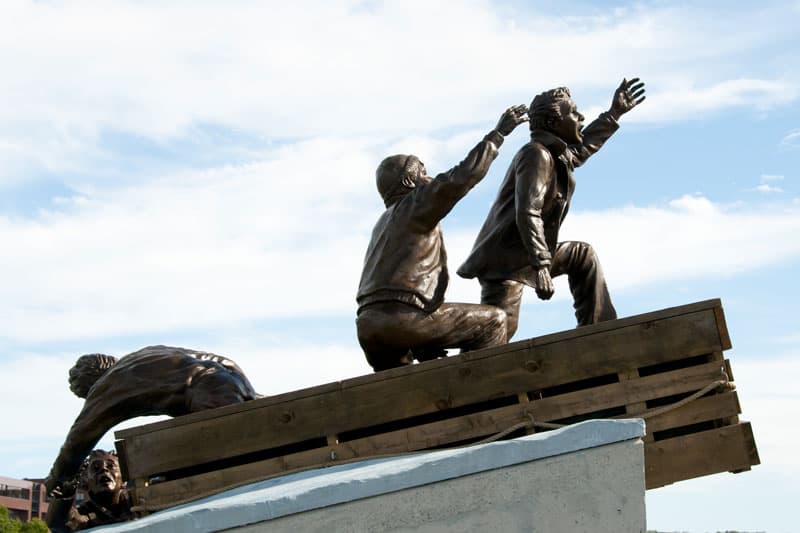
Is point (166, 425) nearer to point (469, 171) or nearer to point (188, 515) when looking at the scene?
point (188, 515)

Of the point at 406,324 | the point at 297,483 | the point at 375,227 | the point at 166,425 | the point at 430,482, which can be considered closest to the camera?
the point at 430,482

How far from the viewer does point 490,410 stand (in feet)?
23.6

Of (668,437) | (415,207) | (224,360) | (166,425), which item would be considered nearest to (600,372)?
(668,437)

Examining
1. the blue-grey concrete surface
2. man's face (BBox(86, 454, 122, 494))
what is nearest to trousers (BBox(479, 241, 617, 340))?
the blue-grey concrete surface

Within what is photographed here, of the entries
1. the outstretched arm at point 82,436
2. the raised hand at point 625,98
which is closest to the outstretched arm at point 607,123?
the raised hand at point 625,98

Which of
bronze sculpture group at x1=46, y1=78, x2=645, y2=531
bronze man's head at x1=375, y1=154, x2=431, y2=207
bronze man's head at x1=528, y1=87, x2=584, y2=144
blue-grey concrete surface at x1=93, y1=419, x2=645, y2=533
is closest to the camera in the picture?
blue-grey concrete surface at x1=93, y1=419, x2=645, y2=533

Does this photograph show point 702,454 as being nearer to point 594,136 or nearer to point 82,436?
point 594,136

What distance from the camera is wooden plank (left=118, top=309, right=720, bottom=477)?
711 cm

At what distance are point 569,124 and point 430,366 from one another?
2.85 metres

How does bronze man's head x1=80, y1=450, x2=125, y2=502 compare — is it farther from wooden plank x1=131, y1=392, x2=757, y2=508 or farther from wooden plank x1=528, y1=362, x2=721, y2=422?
wooden plank x1=528, y1=362, x2=721, y2=422

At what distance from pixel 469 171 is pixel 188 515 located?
310 cm

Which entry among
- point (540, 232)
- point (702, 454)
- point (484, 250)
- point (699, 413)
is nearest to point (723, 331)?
point (699, 413)

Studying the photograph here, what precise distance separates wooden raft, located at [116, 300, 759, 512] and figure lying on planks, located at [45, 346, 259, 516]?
1596 mm

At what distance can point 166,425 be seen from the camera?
24.9ft
